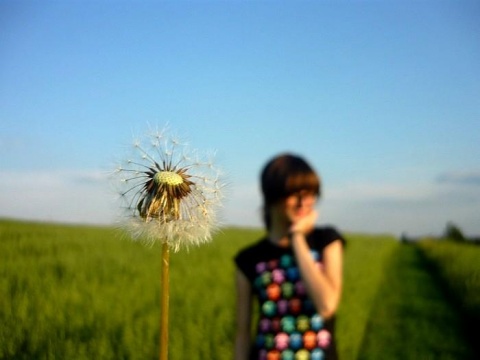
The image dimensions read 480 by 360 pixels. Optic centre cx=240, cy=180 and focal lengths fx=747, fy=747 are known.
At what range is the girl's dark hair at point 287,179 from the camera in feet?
6.89

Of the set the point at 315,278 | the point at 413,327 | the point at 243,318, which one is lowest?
the point at 413,327

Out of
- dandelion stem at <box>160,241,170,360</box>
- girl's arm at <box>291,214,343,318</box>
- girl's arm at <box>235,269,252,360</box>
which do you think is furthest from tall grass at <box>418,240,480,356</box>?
dandelion stem at <box>160,241,170,360</box>

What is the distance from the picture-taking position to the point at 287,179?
210 cm

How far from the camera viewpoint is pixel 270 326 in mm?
2107

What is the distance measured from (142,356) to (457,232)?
65.2m

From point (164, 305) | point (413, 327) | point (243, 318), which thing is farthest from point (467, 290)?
point (164, 305)

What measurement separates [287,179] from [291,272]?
0.27 m

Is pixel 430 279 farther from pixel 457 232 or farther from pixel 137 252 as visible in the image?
pixel 457 232

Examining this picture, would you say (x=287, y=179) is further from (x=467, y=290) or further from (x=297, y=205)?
(x=467, y=290)

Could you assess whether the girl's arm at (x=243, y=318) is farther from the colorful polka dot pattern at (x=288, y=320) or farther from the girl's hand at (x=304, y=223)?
the girl's hand at (x=304, y=223)

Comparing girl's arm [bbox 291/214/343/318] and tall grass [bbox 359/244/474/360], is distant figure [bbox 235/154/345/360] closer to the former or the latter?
girl's arm [bbox 291/214/343/318]

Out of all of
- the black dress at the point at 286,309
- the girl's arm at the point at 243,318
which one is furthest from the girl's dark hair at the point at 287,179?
the girl's arm at the point at 243,318

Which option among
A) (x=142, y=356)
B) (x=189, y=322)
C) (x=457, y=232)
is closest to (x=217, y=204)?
(x=142, y=356)

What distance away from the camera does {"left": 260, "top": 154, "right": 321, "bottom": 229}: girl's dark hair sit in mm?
2100
